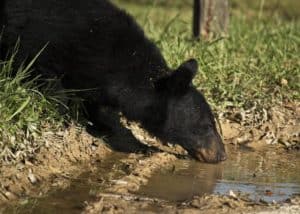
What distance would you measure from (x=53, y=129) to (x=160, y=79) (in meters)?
1.09

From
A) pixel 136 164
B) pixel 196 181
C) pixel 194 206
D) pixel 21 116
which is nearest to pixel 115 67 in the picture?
pixel 136 164

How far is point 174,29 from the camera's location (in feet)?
35.8

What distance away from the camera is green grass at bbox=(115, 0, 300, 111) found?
8.54 metres

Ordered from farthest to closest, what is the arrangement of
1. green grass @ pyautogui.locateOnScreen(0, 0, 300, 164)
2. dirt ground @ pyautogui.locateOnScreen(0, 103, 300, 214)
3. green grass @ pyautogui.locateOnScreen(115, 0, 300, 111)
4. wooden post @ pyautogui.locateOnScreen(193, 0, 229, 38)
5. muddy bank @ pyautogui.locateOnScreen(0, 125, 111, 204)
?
wooden post @ pyautogui.locateOnScreen(193, 0, 229, 38)
green grass @ pyautogui.locateOnScreen(115, 0, 300, 111)
green grass @ pyautogui.locateOnScreen(0, 0, 300, 164)
muddy bank @ pyautogui.locateOnScreen(0, 125, 111, 204)
dirt ground @ pyautogui.locateOnScreen(0, 103, 300, 214)

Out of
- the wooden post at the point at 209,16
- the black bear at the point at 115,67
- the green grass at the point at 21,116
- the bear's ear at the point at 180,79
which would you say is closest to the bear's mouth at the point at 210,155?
the black bear at the point at 115,67

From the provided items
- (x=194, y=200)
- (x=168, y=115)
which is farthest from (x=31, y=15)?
(x=194, y=200)

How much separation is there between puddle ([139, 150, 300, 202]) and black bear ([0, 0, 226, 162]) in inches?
9.1

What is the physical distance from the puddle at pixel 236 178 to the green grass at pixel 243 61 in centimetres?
109

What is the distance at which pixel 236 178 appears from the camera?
21.6 ft

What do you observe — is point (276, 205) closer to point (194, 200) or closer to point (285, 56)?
point (194, 200)

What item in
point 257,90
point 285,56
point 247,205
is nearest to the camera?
point 247,205

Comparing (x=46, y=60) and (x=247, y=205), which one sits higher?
(x=46, y=60)

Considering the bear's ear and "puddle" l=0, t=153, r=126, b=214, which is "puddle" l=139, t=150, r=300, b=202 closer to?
"puddle" l=0, t=153, r=126, b=214

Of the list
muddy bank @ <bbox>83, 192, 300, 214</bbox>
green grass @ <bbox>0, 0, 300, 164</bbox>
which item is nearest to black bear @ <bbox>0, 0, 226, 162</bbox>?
green grass @ <bbox>0, 0, 300, 164</bbox>
